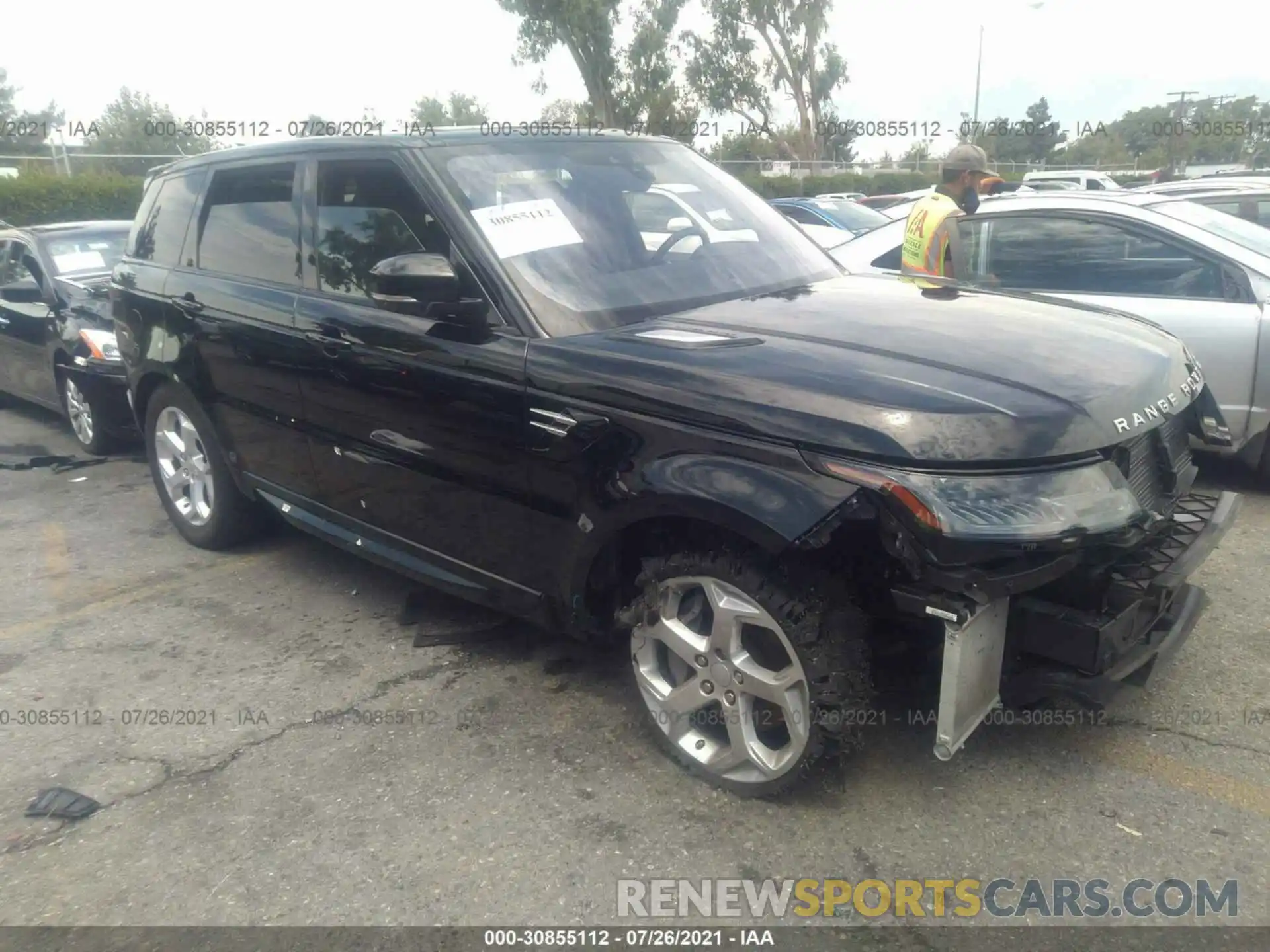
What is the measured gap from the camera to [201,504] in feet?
16.4

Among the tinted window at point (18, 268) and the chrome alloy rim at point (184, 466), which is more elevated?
the tinted window at point (18, 268)

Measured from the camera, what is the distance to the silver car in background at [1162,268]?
4895 millimetres

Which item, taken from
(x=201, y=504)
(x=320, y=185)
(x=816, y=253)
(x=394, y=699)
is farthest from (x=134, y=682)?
(x=816, y=253)

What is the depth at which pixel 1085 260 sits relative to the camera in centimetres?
533

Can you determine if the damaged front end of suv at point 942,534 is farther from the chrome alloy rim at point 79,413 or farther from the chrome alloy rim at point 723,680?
the chrome alloy rim at point 79,413

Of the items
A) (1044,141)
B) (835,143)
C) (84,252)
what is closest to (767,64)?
(835,143)

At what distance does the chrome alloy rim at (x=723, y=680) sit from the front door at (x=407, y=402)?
0.54 meters

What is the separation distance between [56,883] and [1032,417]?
2.81 meters

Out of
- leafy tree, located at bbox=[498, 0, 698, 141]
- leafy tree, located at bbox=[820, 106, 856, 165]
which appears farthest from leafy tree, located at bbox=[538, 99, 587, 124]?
leafy tree, located at bbox=[820, 106, 856, 165]

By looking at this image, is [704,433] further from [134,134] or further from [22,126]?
[134,134]

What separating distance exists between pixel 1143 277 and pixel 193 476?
4.94 m

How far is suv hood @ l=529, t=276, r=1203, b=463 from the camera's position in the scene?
2396 millimetres

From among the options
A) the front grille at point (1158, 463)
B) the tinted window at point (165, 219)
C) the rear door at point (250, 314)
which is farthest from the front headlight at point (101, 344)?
the front grille at point (1158, 463)

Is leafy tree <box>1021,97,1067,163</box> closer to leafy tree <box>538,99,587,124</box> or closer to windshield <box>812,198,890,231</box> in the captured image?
leafy tree <box>538,99,587,124</box>
